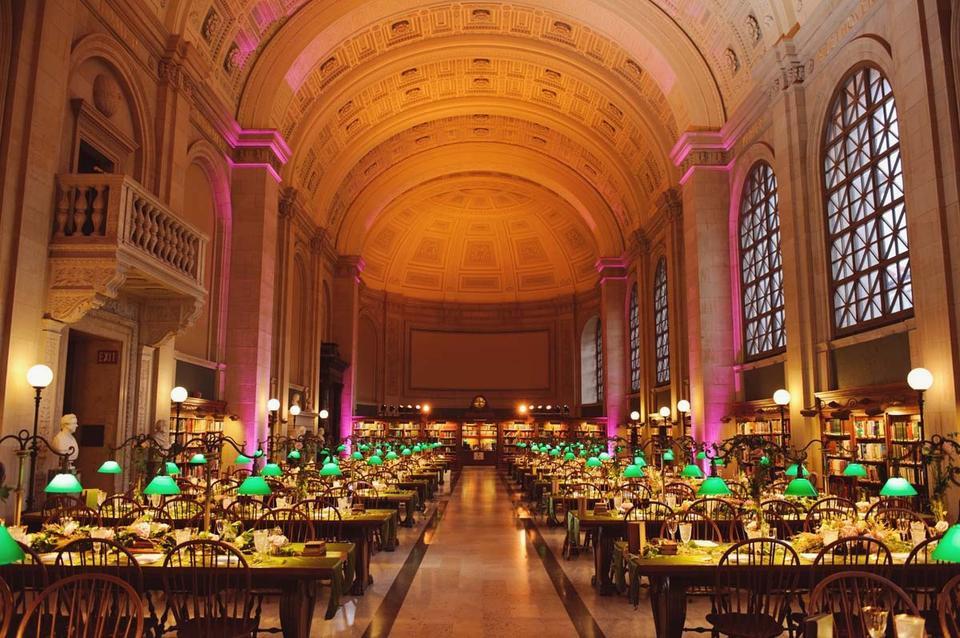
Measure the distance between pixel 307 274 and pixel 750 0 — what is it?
1707cm

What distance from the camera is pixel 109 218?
412 inches

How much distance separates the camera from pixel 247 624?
5457mm

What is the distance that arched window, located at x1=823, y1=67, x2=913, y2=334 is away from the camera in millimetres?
12289

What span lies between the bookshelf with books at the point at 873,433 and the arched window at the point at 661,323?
12219mm

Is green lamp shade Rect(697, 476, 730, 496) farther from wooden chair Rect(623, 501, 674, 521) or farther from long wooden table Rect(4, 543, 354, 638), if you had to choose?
long wooden table Rect(4, 543, 354, 638)

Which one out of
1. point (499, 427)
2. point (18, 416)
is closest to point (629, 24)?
point (18, 416)

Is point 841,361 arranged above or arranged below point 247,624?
above

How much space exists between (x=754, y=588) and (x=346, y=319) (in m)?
27.5

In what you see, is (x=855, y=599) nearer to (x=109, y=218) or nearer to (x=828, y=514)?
(x=828, y=514)

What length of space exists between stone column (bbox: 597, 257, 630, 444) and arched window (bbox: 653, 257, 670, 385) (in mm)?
4460

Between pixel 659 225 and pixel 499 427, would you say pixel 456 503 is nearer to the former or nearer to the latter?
pixel 659 225

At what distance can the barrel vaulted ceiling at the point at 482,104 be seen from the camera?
64.1 ft

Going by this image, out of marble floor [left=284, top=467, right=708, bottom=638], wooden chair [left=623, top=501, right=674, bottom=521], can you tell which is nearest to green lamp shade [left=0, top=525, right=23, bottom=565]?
marble floor [left=284, top=467, right=708, bottom=638]

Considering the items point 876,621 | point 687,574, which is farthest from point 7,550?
point 687,574
